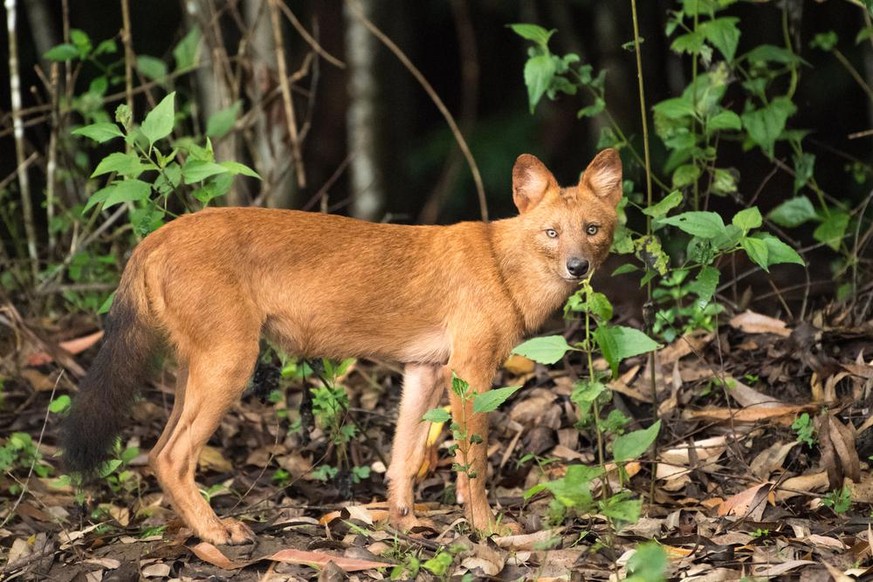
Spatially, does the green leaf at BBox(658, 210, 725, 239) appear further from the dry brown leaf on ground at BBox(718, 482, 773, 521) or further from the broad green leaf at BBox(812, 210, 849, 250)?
the broad green leaf at BBox(812, 210, 849, 250)

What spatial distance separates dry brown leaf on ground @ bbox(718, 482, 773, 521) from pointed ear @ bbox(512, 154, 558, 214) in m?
1.89

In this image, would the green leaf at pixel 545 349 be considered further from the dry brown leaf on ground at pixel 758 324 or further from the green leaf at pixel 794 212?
the green leaf at pixel 794 212

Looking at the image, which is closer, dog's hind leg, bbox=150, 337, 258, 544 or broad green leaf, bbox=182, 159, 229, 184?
broad green leaf, bbox=182, 159, 229, 184

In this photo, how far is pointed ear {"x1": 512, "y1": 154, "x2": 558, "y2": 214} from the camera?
6.50 metres

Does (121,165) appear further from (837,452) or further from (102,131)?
(837,452)

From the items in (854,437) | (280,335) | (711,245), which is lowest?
(854,437)

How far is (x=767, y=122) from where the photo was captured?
696 centimetres

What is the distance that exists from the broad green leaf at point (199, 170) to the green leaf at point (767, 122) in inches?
123

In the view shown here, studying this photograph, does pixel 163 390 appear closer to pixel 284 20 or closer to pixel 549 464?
pixel 549 464

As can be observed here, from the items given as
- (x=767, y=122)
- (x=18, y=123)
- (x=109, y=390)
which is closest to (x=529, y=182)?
(x=767, y=122)

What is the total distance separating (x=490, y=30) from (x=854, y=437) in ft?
37.9

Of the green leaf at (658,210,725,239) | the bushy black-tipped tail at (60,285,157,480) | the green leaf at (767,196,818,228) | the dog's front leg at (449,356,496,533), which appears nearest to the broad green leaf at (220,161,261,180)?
the bushy black-tipped tail at (60,285,157,480)

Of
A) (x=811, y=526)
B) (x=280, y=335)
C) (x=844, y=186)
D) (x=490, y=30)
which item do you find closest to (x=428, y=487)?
(x=280, y=335)

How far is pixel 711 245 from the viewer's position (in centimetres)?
529
